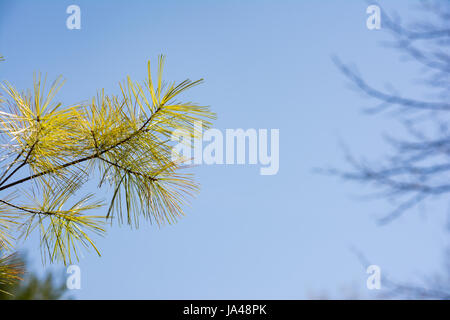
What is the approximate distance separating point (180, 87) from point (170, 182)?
21 centimetres

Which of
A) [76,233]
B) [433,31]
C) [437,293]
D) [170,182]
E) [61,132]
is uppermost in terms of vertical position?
[433,31]

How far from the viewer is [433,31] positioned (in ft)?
4.56

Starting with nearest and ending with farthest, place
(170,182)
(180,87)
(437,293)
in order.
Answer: (180,87) → (170,182) → (437,293)

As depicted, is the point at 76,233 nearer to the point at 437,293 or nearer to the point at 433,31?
the point at 437,293

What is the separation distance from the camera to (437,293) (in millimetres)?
1334

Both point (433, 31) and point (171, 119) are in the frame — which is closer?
point (171, 119)

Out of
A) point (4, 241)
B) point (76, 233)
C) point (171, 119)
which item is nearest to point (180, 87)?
point (171, 119)
